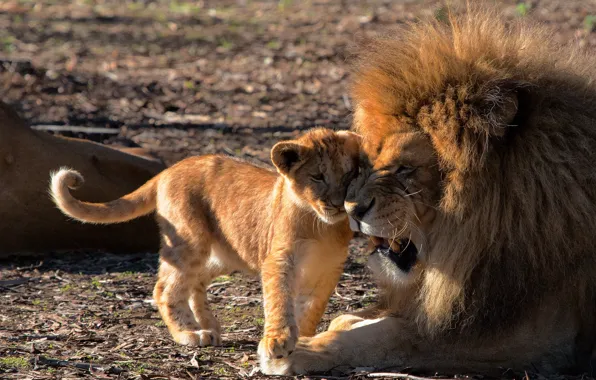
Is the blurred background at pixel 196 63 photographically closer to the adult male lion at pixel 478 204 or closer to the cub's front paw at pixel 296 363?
the adult male lion at pixel 478 204

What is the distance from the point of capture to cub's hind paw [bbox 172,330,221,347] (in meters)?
4.69

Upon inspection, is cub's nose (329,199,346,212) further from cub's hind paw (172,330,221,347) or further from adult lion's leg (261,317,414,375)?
cub's hind paw (172,330,221,347)

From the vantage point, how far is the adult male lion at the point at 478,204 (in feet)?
12.7

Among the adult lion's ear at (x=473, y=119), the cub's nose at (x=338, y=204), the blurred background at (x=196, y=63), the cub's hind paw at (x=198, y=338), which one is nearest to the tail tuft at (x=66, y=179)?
the cub's hind paw at (x=198, y=338)

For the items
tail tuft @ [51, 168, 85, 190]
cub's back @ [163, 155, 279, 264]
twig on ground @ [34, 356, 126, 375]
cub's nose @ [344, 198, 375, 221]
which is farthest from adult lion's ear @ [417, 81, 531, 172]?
tail tuft @ [51, 168, 85, 190]

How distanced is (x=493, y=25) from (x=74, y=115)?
6013 mm

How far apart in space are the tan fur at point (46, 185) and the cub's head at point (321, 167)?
2.71 meters

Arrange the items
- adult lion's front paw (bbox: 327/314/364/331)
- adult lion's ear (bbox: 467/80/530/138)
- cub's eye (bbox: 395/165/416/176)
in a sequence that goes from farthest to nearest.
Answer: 1. adult lion's front paw (bbox: 327/314/364/331)
2. cub's eye (bbox: 395/165/416/176)
3. adult lion's ear (bbox: 467/80/530/138)

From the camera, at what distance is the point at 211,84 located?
35.3ft

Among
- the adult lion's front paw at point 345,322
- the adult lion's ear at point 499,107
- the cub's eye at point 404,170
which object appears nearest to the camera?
the adult lion's ear at point 499,107

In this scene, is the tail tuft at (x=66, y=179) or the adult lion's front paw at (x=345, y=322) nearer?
the adult lion's front paw at (x=345, y=322)

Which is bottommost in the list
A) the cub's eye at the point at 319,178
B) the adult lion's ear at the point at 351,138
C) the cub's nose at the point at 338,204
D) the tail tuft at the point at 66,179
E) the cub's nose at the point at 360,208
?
the tail tuft at the point at 66,179

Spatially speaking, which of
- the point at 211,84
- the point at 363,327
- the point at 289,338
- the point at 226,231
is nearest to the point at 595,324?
the point at 363,327

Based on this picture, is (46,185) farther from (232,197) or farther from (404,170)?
(404,170)
